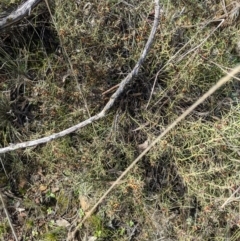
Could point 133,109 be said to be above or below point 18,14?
below

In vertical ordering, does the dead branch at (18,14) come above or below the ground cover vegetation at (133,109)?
above

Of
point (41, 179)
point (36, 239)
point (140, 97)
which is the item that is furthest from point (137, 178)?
point (36, 239)

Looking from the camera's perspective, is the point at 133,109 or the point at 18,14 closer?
the point at 18,14

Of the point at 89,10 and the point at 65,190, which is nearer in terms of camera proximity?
the point at 89,10

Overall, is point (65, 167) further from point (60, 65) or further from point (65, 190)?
point (60, 65)

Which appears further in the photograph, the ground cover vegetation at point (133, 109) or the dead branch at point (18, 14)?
the ground cover vegetation at point (133, 109)
